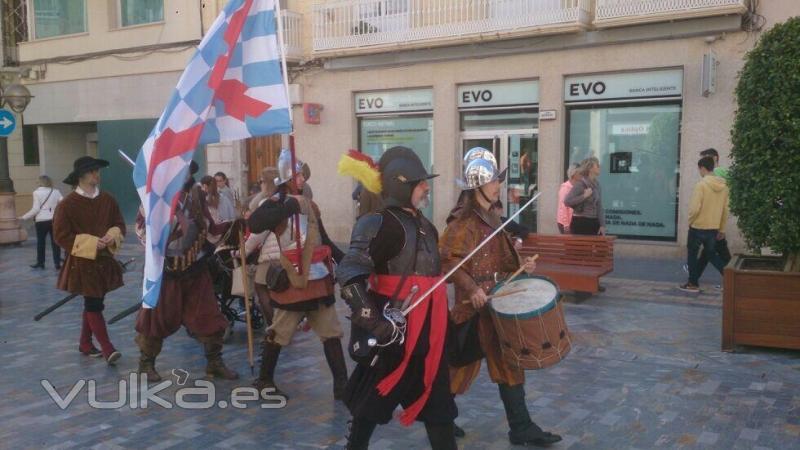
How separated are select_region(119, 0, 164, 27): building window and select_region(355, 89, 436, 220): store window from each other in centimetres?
692

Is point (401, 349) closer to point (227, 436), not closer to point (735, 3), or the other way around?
point (227, 436)

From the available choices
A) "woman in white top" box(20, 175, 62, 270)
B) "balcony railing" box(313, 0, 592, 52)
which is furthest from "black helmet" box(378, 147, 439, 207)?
"woman in white top" box(20, 175, 62, 270)

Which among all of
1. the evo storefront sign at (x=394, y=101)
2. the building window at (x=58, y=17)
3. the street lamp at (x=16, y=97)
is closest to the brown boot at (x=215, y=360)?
the evo storefront sign at (x=394, y=101)

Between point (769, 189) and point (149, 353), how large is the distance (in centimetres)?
547

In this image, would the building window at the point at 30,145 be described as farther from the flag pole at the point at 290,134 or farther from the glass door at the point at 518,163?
the flag pole at the point at 290,134

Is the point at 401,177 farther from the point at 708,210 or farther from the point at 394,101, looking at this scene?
the point at 394,101

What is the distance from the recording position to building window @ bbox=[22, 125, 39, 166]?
23.4 metres

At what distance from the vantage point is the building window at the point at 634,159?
13.0 meters

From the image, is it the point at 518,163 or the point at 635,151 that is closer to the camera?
the point at 635,151

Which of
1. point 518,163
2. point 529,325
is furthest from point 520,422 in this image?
point 518,163

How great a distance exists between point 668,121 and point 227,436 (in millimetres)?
10605

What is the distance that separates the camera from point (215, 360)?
6055mm

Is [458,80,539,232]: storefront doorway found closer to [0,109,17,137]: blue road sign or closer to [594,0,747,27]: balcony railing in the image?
[594,0,747,27]: balcony railing

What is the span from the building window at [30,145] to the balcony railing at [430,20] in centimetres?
1209
